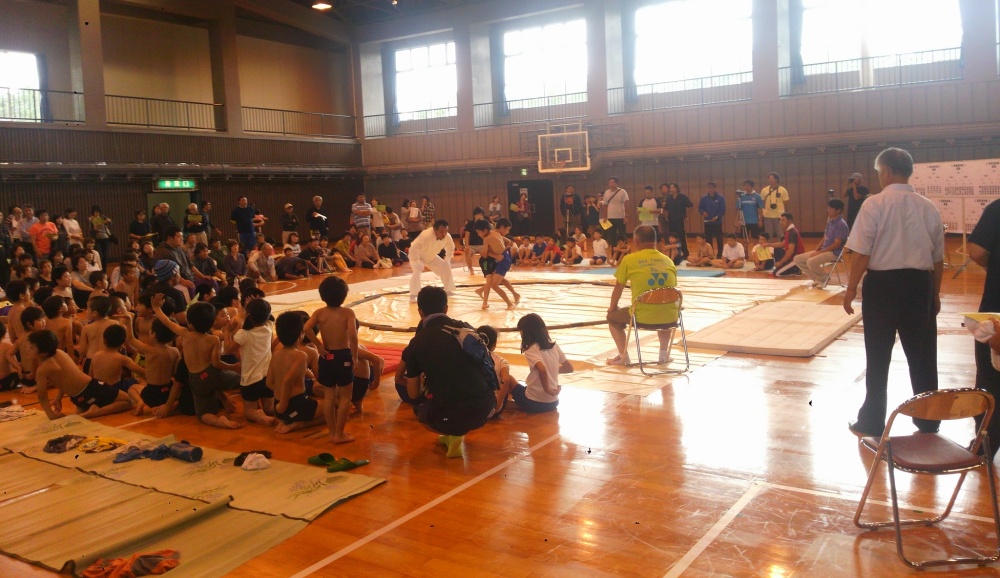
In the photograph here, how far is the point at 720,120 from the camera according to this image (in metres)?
20.8

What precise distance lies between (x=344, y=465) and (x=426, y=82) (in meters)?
23.3

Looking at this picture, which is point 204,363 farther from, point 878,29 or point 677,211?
point 878,29

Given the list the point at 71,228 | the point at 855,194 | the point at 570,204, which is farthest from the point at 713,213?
the point at 71,228

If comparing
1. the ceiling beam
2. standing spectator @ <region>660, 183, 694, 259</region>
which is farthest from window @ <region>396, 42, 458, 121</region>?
standing spectator @ <region>660, 183, 694, 259</region>

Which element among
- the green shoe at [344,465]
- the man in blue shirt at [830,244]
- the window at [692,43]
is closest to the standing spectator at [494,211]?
the window at [692,43]

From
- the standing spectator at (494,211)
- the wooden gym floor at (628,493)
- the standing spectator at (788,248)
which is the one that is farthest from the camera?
the standing spectator at (494,211)

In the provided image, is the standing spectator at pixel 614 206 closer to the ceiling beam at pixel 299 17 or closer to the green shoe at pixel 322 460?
the ceiling beam at pixel 299 17

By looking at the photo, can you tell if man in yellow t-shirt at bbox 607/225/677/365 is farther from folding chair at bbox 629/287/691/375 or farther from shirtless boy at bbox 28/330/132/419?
shirtless boy at bbox 28/330/132/419

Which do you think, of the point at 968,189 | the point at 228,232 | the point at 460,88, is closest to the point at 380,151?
the point at 460,88

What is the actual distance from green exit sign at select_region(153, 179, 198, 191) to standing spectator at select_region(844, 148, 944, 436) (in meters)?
19.2

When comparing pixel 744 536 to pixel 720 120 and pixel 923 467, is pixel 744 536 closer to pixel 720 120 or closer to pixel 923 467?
pixel 923 467

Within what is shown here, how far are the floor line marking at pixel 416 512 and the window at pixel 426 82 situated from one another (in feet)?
71.1

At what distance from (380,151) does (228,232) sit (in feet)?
19.7

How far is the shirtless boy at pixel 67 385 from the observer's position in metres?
6.39
